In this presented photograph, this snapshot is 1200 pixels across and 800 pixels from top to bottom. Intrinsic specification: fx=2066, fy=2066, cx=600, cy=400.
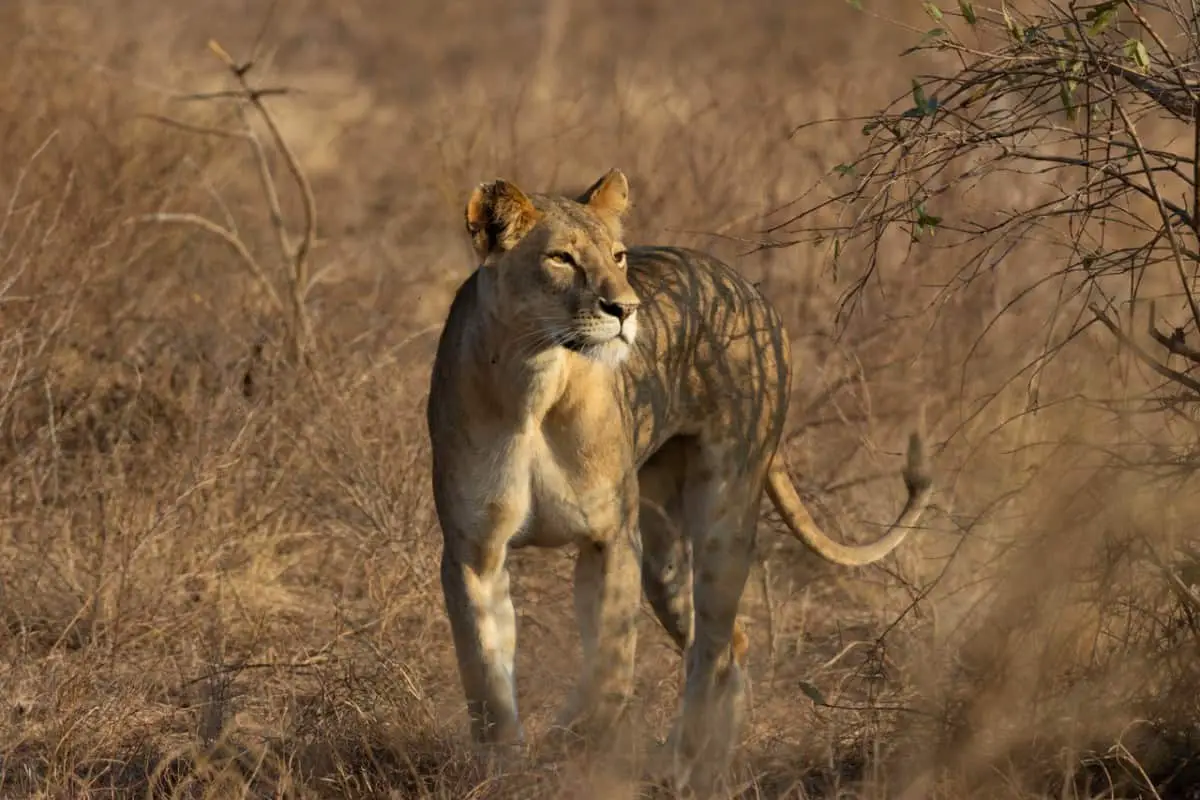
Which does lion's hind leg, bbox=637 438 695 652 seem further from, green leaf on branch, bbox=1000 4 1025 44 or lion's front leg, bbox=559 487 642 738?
green leaf on branch, bbox=1000 4 1025 44

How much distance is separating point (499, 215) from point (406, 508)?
84.4 inches

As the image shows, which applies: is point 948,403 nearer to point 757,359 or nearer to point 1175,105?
point 757,359

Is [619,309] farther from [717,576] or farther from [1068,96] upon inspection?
[717,576]

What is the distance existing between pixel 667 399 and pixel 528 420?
0.67 m

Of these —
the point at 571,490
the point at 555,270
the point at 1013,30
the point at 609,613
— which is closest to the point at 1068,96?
the point at 1013,30

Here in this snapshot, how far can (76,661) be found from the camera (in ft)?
19.9

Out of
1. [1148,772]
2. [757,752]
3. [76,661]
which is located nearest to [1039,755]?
[1148,772]

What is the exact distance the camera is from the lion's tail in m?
6.09

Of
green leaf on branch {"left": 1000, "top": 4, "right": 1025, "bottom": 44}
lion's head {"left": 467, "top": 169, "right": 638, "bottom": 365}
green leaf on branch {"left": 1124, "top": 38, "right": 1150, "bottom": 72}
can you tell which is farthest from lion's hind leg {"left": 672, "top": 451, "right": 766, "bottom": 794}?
green leaf on branch {"left": 1124, "top": 38, "right": 1150, "bottom": 72}

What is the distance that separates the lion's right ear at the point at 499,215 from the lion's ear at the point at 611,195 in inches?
11.6

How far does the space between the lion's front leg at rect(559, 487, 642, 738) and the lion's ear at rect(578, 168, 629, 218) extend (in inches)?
31.6

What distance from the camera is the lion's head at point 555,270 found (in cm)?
511

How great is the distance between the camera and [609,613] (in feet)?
18.0

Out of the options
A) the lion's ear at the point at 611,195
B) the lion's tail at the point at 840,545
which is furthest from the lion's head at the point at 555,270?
the lion's tail at the point at 840,545
